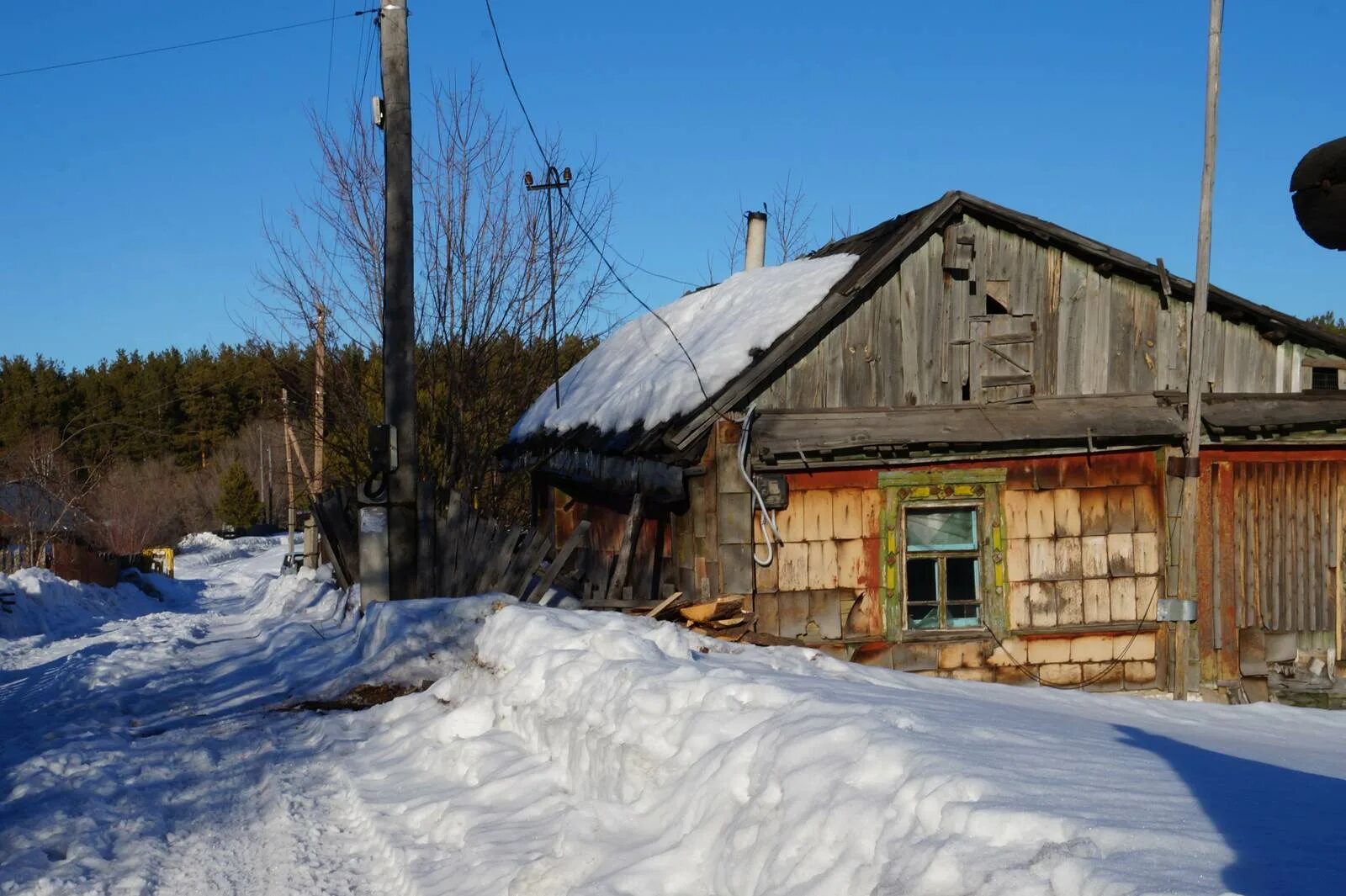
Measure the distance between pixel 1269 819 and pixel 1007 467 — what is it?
324 inches

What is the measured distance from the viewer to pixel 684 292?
19062mm

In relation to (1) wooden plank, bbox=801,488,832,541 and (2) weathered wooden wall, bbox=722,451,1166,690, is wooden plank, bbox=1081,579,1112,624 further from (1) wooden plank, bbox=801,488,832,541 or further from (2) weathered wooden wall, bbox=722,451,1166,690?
(1) wooden plank, bbox=801,488,832,541

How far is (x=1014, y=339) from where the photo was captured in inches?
480

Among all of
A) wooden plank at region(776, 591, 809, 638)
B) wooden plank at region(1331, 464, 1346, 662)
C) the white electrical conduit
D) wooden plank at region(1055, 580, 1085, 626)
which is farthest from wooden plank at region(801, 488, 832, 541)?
wooden plank at region(1331, 464, 1346, 662)

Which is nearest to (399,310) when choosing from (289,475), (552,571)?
(552,571)

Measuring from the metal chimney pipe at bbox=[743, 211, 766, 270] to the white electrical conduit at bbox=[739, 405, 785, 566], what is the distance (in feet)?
25.9

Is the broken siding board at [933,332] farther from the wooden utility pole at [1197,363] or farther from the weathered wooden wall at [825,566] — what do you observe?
the wooden utility pole at [1197,363]

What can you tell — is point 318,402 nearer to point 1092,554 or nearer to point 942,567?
point 942,567

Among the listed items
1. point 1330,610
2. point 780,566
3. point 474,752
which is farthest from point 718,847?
point 1330,610

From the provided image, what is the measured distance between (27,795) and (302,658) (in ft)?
16.4

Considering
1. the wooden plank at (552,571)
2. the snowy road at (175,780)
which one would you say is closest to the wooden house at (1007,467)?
the wooden plank at (552,571)

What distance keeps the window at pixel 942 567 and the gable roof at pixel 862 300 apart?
2.10 metres

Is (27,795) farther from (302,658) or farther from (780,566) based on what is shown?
(780,566)

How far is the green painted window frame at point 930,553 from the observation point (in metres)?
11.8
